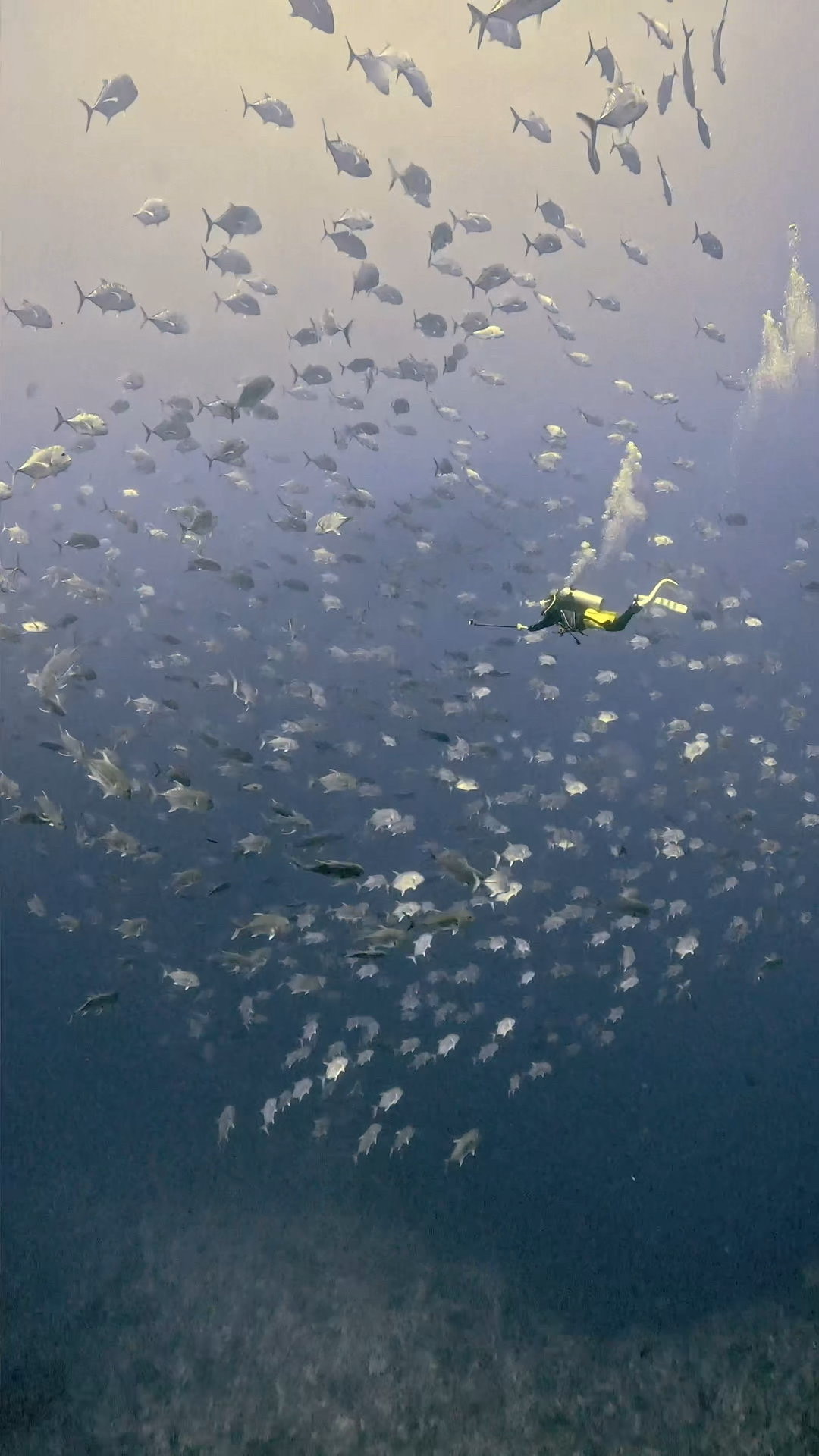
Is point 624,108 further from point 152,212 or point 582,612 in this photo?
point 582,612

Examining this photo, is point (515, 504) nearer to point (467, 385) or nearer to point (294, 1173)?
point (294, 1173)

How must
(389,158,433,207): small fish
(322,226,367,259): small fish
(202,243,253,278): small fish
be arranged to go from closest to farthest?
(389,158,433,207): small fish
(322,226,367,259): small fish
(202,243,253,278): small fish

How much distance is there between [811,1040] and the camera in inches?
574

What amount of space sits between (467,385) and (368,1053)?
38.0 metres

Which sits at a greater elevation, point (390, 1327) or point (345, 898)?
point (345, 898)

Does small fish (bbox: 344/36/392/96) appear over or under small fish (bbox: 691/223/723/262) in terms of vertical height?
under

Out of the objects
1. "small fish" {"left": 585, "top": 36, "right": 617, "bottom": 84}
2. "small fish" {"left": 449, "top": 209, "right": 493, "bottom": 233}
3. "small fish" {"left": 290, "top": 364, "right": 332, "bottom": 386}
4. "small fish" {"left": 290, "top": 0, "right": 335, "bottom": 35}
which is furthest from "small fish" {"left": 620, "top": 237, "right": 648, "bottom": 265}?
"small fish" {"left": 290, "top": 0, "right": 335, "bottom": 35}

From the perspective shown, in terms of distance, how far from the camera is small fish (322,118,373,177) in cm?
809

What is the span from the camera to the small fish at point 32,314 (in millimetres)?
8969

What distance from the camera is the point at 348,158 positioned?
27.1 feet

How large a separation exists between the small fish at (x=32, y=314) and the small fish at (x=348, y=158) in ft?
11.9

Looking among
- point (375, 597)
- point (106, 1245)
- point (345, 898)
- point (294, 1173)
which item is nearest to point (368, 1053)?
point (294, 1173)

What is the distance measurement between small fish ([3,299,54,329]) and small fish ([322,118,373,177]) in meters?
3.63

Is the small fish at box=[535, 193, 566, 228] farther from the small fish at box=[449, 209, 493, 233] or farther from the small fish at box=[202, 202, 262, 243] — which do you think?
the small fish at box=[202, 202, 262, 243]
